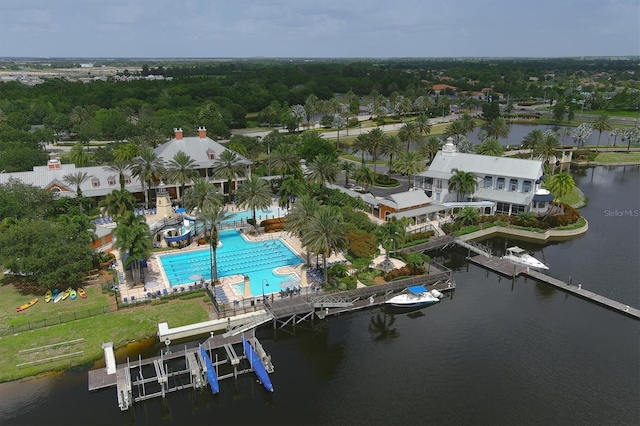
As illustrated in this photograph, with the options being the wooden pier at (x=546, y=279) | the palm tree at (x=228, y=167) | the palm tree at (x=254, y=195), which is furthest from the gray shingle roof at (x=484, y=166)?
the palm tree at (x=228, y=167)

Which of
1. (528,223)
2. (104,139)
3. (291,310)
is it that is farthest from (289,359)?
(104,139)

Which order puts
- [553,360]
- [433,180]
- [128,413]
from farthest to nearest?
[433,180] < [553,360] < [128,413]

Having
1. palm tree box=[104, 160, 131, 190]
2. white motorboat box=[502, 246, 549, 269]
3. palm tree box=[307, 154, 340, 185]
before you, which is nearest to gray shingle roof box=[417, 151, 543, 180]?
palm tree box=[307, 154, 340, 185]

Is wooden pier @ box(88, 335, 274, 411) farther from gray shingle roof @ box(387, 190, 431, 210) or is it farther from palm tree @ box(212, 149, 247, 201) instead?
palm tree @ box(212, 149, 247, 201)

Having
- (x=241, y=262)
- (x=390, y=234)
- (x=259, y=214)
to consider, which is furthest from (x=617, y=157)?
(x=241, y=262)

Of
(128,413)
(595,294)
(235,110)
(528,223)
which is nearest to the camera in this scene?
(128,413)

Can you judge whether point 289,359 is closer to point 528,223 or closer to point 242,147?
point 528,223
